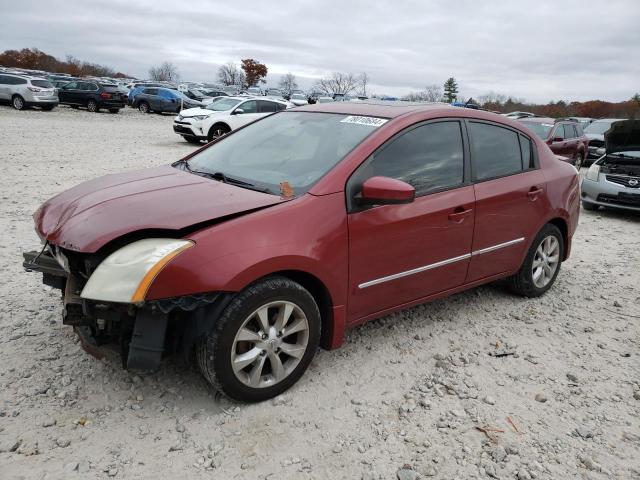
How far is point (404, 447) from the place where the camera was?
8.75 ft

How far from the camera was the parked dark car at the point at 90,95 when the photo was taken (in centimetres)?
2594

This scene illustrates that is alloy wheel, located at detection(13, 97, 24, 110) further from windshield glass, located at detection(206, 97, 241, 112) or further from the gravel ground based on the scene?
the gravel ground

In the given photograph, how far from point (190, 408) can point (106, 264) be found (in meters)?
0.93

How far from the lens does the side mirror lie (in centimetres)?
294

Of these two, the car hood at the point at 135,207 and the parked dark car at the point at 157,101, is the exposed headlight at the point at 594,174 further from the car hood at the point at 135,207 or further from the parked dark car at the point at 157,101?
the parked dark car at the point at 157,101

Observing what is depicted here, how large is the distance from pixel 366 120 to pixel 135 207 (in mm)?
1615

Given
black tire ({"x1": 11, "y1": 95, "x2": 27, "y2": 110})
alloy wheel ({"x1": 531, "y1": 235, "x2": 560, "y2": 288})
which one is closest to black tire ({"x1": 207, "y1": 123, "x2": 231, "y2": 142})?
alloy wheel ({"x1": 531, "y1": 235, "x2": 560, "y2": 288})

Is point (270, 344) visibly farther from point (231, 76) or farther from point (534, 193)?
point (231, 76)

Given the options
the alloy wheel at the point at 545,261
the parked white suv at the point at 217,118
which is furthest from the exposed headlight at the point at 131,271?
the parked white suv at the point at 217,118

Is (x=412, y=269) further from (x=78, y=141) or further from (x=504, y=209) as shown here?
(x=78, y=141)

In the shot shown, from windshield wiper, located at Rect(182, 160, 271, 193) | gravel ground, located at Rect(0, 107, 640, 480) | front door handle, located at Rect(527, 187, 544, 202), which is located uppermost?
front door handle, located at Rect(527, 187, 544, 202)

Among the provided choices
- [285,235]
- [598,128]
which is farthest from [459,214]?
[598,128]

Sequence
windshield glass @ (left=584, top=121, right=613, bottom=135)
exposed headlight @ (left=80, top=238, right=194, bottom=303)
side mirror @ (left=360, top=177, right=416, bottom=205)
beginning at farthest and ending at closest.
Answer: windshield glass @ (left=584, top=121, right=613, bottom=135), side mirror @ (left=360, top=177, right=416, bottom=205), exposed headlight @ (left=80, top=238, right=194, bottom=303)

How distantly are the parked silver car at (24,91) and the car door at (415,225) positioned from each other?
2442cm
